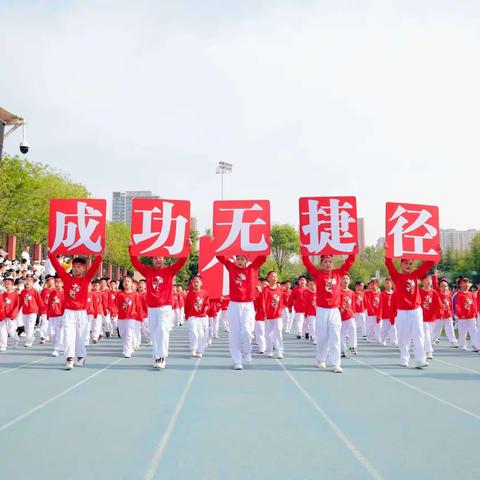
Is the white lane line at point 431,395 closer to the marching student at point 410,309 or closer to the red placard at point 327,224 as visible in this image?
the marching student at point 410,309

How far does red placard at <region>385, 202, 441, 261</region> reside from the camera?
31.7 feet

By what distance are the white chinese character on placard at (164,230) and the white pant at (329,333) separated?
296 centimetres

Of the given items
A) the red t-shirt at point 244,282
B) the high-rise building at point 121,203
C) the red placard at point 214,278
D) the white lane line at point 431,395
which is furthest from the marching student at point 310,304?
the high-rise building at point 121,203

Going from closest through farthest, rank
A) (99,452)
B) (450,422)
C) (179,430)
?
(99,452)
(179,430)
(450,422)

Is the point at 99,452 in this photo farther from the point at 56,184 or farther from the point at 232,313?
the point at 56,184

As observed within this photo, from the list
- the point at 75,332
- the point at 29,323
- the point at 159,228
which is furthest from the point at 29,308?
the point at 159,228

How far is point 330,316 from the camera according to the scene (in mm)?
9305

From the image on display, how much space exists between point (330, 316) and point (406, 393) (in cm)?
250

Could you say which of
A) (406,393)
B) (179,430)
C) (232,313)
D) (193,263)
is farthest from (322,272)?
(193,263)

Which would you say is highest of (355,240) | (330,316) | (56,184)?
(56,184)

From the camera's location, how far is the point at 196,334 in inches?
449

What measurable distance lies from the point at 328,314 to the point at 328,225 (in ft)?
5.84

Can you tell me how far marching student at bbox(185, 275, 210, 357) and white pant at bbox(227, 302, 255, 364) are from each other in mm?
2184

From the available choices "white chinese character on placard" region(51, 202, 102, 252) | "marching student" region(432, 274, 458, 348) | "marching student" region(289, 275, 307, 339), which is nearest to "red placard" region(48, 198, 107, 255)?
"white chinese character on placard" region(51, 202, 102, 252)
